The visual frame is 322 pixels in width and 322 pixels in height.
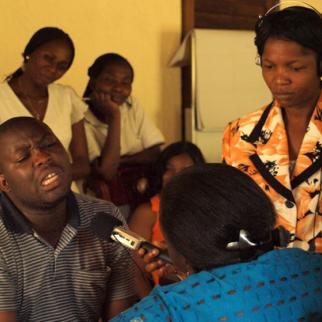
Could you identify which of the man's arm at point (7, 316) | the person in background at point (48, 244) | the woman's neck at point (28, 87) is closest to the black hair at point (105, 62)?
the woman's neck at point (28, 87)

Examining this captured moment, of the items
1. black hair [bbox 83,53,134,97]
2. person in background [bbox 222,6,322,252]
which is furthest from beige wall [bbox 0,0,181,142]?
person in background [bbox 222,6,322,252]

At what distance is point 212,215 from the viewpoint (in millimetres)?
1078

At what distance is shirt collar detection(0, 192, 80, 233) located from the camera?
159 cm

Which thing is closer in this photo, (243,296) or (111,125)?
(243,296)

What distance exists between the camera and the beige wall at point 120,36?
3449 mm

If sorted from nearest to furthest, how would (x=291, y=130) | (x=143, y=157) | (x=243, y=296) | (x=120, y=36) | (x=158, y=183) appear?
(x=243, y=296) → (x=291, y=130) → (x=158, y=183) → (x=143, y=157) → (x=120, y=36)

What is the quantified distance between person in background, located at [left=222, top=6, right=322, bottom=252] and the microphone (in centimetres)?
42

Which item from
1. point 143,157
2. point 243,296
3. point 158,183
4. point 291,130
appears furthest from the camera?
point 143,157

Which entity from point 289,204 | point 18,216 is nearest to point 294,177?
point 289,204

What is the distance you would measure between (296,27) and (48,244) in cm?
87

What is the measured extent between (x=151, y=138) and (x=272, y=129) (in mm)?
1628

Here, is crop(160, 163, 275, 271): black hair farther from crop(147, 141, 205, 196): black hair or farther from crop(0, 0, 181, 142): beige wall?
crop(0, 0, 181, 142): beige wall

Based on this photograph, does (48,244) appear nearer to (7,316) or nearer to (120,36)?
(7,316)

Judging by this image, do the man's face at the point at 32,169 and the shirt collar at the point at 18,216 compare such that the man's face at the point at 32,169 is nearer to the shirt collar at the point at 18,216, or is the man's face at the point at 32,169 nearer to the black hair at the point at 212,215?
the shirt collar at the point at 18,216
